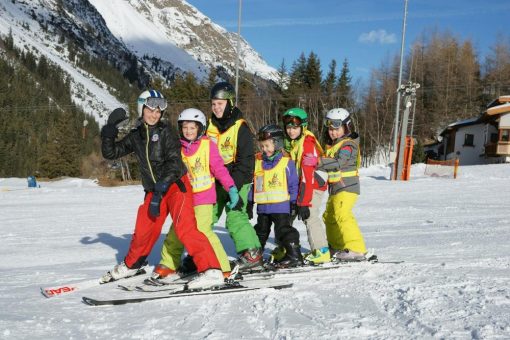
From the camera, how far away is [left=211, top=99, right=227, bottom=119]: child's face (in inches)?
189

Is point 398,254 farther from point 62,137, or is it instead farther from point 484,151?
point 62,137

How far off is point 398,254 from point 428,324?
278 cm

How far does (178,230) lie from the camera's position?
4172 millimetres

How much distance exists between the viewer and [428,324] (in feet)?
9.88

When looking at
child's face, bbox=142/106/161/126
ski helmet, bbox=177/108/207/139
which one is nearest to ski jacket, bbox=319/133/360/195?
ski helmet, bbox=177/108/207/139

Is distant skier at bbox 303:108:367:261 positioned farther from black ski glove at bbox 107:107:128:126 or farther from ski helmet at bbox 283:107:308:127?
black ski glove at bbox 107:107:128:126

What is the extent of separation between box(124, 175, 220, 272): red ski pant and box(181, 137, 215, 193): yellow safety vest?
0.24ft

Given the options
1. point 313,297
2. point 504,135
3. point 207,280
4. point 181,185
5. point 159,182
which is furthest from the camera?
point 504,135

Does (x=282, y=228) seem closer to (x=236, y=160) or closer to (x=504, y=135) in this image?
(x=236, y=160)

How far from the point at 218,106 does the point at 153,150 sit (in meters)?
0.93

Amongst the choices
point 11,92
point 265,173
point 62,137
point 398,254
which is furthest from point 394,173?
point 11,92

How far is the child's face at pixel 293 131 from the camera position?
16.9 feet

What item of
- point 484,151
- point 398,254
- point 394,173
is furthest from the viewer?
point 484,151

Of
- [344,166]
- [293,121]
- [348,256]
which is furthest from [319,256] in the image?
[293,121]
